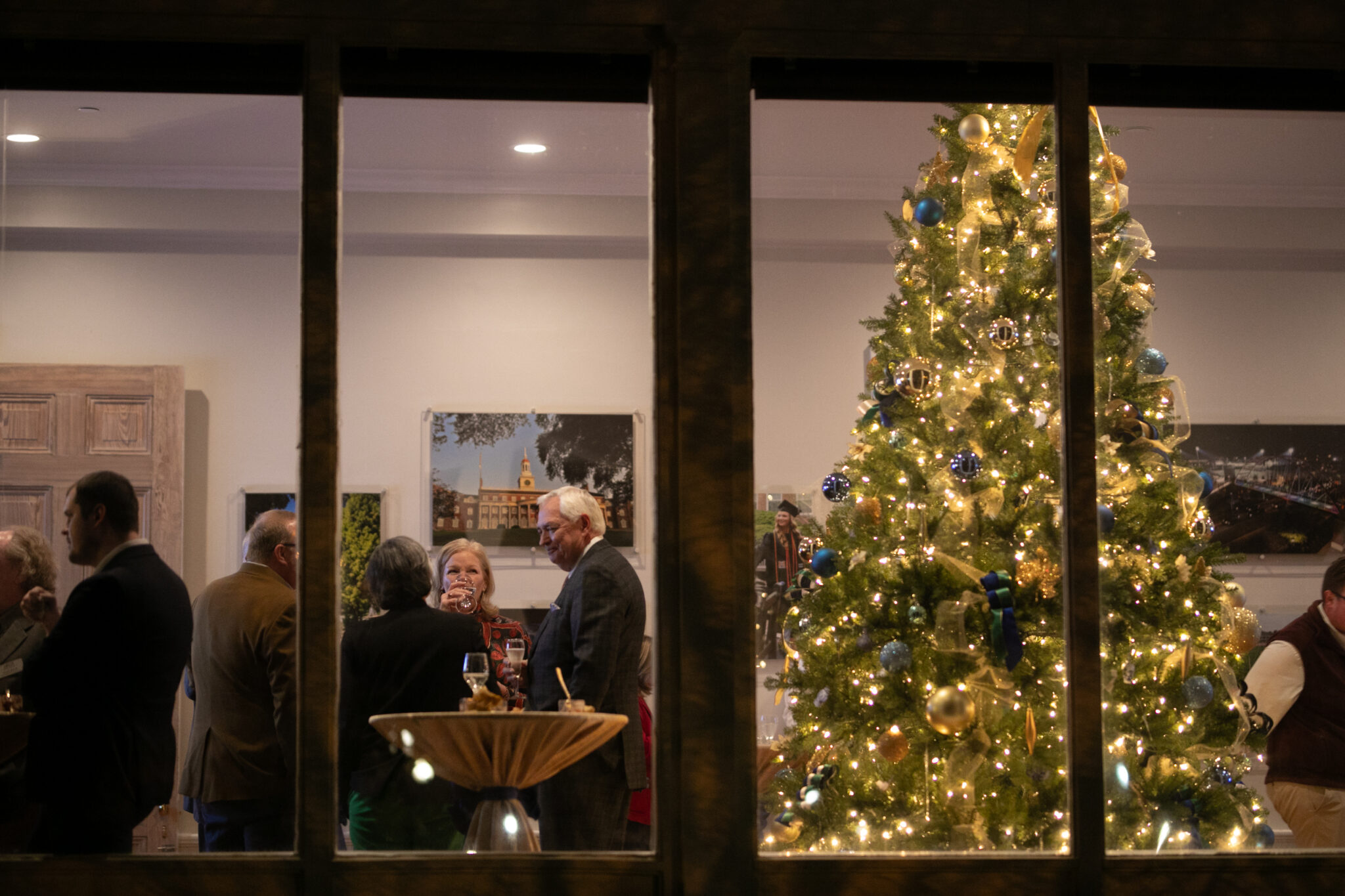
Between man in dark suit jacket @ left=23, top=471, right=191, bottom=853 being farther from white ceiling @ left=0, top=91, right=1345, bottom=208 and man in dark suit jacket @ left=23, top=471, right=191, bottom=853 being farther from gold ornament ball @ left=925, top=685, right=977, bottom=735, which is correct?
gold ornament ball @ left=925, top=685, right=977, bottom=735

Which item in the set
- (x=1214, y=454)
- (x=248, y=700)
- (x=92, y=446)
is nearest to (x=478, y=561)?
(x=248, y=700)

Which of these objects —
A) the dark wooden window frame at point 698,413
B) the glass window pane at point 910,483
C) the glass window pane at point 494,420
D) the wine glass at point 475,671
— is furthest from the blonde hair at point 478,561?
the dark wooden window frame at point 698,413

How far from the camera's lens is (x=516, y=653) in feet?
10.2

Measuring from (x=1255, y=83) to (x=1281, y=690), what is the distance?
2.01 m

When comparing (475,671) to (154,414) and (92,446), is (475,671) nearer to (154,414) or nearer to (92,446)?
(92,446)

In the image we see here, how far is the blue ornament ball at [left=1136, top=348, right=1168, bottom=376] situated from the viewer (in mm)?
3490

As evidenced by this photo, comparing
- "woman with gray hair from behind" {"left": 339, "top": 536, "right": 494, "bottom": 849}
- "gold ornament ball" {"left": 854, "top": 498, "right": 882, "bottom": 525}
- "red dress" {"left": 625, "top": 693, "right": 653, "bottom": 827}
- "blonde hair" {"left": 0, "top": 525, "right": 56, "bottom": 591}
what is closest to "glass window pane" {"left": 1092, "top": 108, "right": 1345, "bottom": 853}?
"gold ornament ball" {"left": 854, "top": 498, "right": 882, "bottom": 525}

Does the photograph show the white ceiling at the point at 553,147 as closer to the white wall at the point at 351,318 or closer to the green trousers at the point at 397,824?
the white wall at the point at 351,318

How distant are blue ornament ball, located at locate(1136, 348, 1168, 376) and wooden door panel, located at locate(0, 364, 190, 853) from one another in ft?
8.29

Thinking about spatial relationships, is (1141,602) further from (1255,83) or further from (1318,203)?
(1255,83)

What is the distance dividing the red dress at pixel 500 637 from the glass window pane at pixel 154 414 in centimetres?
48

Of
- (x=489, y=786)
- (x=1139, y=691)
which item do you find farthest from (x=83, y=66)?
(x=1139, y=691)

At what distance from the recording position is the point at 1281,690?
3707 millimetres

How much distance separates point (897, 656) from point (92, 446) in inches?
82.4
